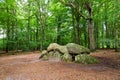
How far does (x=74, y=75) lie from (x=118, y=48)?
531 inches

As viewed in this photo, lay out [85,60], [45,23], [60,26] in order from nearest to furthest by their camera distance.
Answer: [85,60], [45,23], [60,26]

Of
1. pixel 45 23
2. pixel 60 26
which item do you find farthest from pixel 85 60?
pixel 60 26

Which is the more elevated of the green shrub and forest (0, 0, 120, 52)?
forest (0, 0, 120, 52)

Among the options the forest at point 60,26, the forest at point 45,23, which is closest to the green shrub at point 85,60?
the forest at point 60,26

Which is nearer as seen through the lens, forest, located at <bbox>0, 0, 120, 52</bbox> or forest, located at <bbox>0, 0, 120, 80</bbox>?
forest, located at <bbox>0, 0, 120, 80</bbox>

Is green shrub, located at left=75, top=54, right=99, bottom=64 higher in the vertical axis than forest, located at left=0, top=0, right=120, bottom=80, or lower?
lower

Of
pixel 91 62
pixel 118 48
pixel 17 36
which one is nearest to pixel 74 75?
pixel 91 62

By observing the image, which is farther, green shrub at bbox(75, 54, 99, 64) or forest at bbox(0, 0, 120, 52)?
forest at bbox(0, 0, 120, 52)

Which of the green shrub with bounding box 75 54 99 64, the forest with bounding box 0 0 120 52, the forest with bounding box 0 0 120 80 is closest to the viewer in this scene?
the green shrub with bounding box 75 54 99 64

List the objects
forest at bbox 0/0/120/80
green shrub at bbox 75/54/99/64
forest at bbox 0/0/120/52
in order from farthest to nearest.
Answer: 1. forest at bbox 0/0/120/52
2. forest at bbox 0/0/120/80
3. green shrub at bbox 75/54/99/64

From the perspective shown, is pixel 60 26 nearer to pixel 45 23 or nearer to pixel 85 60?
pixel 45 23

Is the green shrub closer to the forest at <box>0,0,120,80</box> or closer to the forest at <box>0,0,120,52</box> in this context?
the forest at <box>0,0,120,80</box>

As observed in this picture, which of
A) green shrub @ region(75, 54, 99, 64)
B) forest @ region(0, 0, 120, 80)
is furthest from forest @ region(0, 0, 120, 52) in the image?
green shrub @ region(75, 54, 99, 64)

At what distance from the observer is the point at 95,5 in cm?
2303
